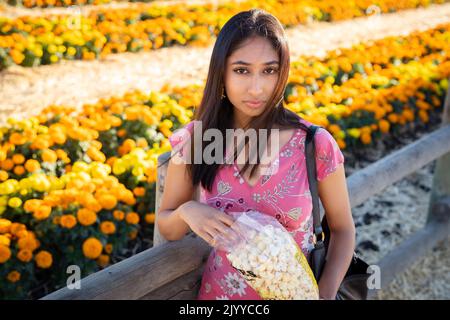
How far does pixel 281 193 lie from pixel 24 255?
5.19ft

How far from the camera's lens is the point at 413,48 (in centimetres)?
689

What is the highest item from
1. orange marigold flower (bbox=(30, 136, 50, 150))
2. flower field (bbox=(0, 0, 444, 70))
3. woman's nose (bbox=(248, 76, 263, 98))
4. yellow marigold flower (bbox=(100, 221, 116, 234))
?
flower field (bbox=(0, 0, 444, 70))

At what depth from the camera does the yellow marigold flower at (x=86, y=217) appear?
278cm

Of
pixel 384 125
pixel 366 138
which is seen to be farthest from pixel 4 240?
pixel 384 125

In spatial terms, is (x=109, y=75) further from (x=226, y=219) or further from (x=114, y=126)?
(x=226, y=219)

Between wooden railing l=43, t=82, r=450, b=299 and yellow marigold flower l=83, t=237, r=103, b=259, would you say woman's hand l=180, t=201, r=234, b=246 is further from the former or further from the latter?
yellow marigold flower l=83, t=237, r=103, b=259

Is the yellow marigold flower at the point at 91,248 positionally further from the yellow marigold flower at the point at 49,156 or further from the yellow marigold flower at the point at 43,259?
the yellow marigold flower at the point at 49,156

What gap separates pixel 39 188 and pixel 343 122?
2.62 meters

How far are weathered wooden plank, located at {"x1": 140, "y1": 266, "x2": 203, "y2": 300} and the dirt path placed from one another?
3.61 m

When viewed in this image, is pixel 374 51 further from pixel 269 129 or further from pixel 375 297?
pixel 269 129

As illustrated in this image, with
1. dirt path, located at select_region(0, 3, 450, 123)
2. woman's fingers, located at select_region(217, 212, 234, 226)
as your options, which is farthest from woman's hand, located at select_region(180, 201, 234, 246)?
dirt path, located at select_region(0, 3, 450, 123)

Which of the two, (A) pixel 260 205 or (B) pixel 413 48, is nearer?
(A) pixel 260 205

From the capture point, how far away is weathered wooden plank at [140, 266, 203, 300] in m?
1.77

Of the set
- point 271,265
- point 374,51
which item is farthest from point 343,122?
point 271,265
